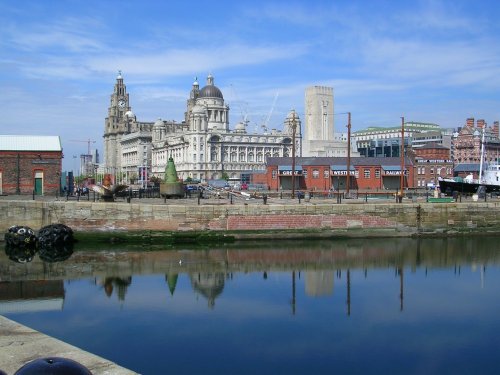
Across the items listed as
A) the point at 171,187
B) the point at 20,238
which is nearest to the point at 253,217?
the point at 171,187

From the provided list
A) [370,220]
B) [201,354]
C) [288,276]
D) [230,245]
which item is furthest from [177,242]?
[201,354]

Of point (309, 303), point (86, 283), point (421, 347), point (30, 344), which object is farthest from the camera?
point (86, 283)

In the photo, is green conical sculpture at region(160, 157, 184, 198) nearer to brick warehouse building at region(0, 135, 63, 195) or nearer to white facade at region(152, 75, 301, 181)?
brick warehouse building at region(0, 135, 63, 195)

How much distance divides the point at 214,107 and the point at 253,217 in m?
149

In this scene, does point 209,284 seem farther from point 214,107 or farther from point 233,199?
point 214,107

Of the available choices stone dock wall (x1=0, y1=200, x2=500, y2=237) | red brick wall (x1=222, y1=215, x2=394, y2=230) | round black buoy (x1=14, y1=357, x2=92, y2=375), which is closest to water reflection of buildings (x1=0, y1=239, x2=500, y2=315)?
red brick wall (x1=222, y1=215, x2=394, y2=230)

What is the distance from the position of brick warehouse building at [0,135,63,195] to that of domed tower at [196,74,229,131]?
13075 centimetres

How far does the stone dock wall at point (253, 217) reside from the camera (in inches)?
1590

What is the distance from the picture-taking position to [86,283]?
28438 mm

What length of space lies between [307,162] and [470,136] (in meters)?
110

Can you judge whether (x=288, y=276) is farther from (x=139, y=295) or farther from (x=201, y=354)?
(x=201, y=354)

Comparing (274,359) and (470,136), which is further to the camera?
(470,136)

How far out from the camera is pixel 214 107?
616ft

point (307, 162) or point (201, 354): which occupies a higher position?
point (307, 162)
